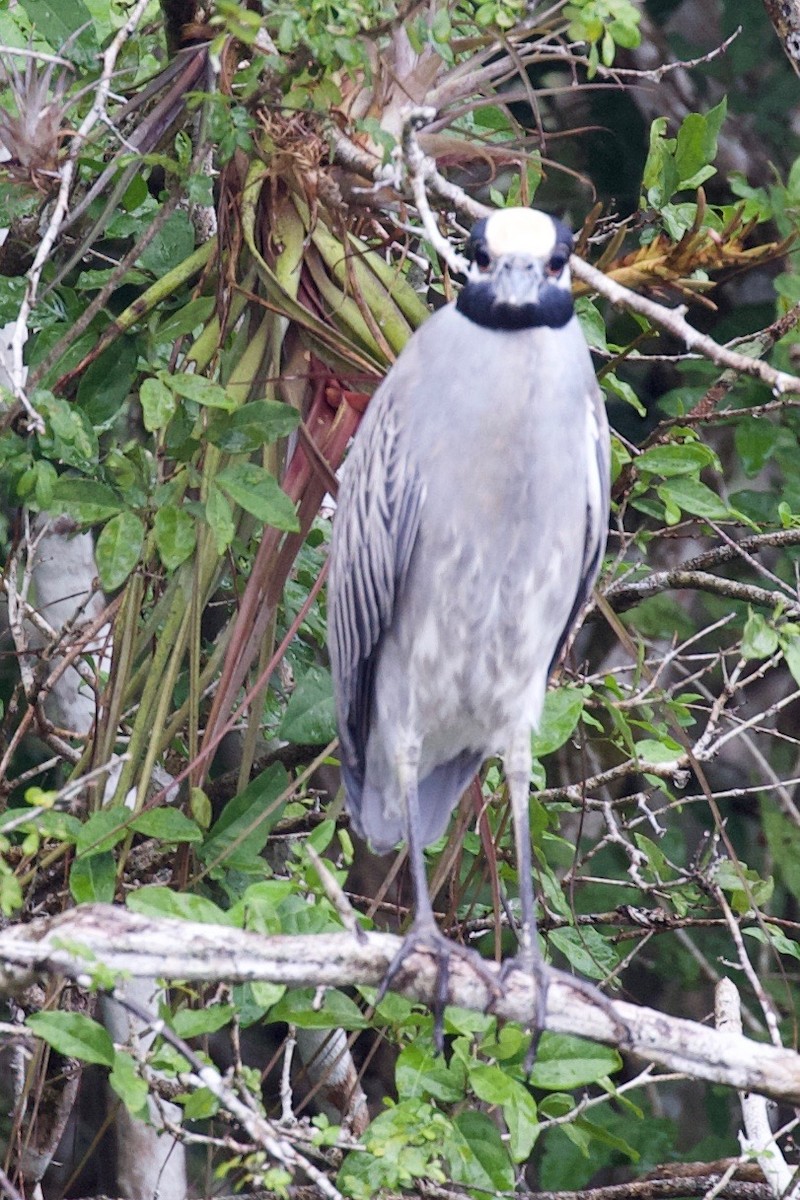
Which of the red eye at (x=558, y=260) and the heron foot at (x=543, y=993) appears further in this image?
the red eye at (x=558, y=260)

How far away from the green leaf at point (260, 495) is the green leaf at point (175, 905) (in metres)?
0.52

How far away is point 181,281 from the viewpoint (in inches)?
91.1

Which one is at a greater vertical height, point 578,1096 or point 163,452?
point 163,452

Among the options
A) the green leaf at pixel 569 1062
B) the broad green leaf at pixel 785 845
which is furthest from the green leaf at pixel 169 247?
the broad green leaf at pixel 785 845

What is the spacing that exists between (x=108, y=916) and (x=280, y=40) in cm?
105

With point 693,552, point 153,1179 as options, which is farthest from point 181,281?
point 693,552

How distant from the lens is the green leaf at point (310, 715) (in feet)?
7.77

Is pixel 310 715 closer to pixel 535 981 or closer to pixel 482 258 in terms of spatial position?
pixel 535 981

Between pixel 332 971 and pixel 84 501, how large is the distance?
756 mm

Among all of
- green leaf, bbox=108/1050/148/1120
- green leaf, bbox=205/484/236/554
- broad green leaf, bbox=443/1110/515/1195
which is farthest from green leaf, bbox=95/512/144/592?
broad green leaf, bbox=443/1110/515/1195

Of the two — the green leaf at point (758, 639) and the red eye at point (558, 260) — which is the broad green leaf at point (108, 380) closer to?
the red eye at point (558, 260)

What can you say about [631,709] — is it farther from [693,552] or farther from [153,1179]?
[693,552]

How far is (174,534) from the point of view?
6.77 ft

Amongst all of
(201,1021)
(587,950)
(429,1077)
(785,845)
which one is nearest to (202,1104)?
(201,1021)
